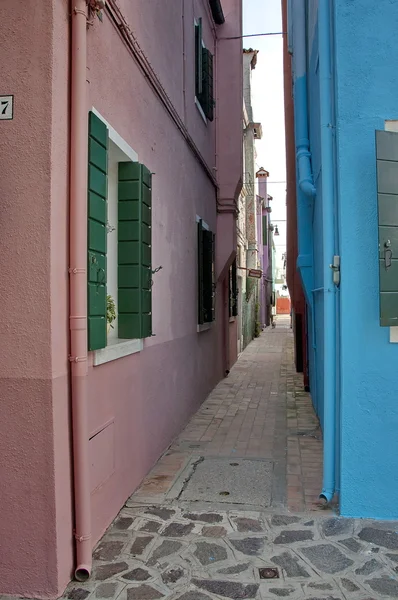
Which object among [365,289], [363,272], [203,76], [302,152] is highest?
[203,76]

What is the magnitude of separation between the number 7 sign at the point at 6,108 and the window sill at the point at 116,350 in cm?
150

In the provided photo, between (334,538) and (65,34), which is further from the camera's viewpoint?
(334,538)

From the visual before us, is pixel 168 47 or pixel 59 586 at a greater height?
pixel 168 47

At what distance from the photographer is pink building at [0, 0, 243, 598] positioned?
9.10 ft

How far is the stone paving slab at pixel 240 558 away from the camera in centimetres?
283

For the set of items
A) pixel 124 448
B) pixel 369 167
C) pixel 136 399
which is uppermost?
pixel 369 167

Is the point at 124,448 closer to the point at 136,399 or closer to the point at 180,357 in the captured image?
the point at 136,399

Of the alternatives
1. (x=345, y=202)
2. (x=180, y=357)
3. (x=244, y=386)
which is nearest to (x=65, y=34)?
(x=345, y=202)

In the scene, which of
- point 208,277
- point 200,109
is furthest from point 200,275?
point 200,109

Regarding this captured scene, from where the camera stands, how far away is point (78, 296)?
2.94 meters

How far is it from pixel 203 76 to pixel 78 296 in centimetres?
613

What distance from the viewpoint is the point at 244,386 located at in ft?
Answer: 31.5

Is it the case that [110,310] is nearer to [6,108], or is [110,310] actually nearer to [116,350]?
[116,350]

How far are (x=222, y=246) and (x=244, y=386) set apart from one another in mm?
2626
